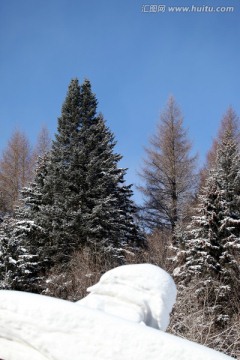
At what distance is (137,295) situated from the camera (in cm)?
251

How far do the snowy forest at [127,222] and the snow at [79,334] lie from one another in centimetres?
734

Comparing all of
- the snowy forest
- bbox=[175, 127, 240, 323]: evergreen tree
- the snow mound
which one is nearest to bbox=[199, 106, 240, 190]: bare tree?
the snowy forest

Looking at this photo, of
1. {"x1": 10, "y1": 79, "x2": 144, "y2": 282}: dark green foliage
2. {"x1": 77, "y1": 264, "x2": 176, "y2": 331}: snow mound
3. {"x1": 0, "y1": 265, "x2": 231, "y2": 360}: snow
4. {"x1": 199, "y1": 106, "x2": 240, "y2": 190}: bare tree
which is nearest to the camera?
{"x1": 0, "y1": 265, "x2": 231, "y2": 360}: snow

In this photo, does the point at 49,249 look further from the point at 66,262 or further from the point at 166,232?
the point at 166,232

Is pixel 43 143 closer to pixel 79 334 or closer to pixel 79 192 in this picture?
pixel 79 192

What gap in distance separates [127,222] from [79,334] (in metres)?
15.1

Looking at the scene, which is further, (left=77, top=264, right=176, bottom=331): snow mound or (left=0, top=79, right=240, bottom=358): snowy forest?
(left=0, top=79, right=240, bottom=358): snowy forest

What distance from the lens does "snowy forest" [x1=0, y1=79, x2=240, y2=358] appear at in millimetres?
12117

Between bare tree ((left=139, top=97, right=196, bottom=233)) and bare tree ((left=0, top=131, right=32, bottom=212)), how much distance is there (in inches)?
383

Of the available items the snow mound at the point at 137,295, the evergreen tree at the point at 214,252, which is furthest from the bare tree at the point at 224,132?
the snow mound at the point at 137,295

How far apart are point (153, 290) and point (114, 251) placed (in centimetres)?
1169

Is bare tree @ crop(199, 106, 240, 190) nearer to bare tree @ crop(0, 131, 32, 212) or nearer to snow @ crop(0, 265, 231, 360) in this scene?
bare tree @ crop(0, 131, 32, 212)

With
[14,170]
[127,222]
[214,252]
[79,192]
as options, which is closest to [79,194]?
[79,192]

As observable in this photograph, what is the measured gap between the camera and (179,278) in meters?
12.8
